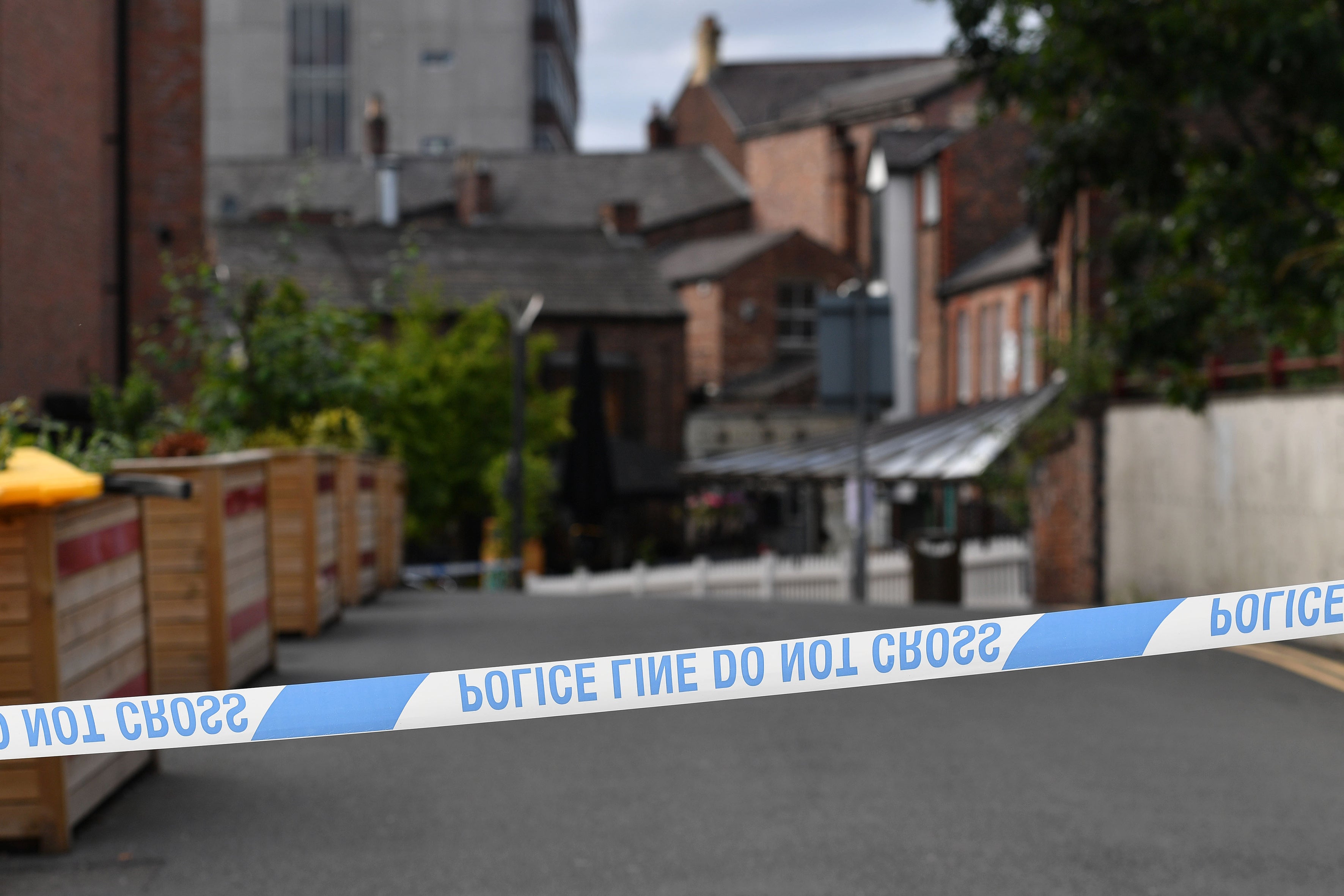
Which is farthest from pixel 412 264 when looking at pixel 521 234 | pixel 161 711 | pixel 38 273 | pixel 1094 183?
pixel 161 711

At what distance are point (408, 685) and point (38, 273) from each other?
44.9 ft

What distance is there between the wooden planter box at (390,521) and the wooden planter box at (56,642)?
1220 centimetres

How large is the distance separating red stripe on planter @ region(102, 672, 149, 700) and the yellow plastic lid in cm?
83

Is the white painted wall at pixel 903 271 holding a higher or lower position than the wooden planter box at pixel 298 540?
higher

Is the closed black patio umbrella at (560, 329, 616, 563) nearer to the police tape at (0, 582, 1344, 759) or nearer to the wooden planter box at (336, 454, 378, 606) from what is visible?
the wooden planter box at (336, 454, 378, 606)

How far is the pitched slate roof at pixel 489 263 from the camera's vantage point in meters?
45.4

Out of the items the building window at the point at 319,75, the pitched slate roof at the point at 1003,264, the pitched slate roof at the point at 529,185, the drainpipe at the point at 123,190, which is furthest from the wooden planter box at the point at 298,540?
the building window at the point at 319,75

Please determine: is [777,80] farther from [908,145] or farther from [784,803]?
[784,803]

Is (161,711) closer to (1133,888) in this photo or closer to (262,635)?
(1133,888)

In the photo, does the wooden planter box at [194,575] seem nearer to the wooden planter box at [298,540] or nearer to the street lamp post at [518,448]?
the wooden planter box at [298,540]

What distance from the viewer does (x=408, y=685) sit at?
350 cm

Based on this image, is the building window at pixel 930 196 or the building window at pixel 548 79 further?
the building window at pixel 548 79

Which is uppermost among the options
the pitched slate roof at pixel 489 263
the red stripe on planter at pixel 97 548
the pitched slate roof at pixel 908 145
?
the pitched slate roof at pixel 908 145

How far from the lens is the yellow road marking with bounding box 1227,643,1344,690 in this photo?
34.3 feet
